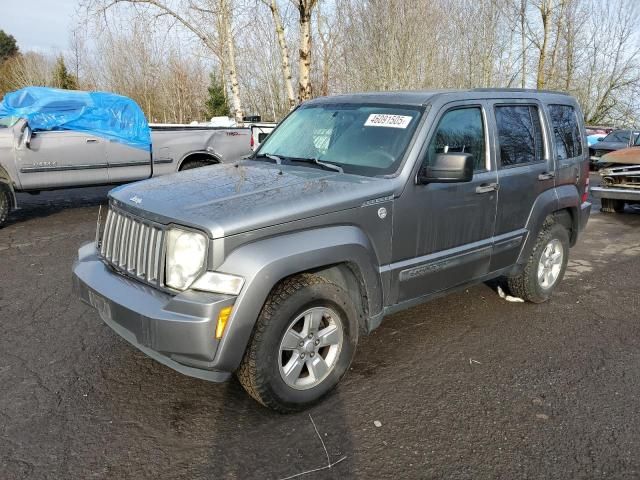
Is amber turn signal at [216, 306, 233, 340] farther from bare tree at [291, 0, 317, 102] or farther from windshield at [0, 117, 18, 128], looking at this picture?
bare tree at [291, 0, 317, 102]

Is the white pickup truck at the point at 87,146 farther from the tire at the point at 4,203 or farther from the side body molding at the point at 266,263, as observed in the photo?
the side body molding at the point at 266,263

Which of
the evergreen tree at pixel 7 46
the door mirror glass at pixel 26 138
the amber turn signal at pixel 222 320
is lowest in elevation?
the amber turn signal at pixel 222 320

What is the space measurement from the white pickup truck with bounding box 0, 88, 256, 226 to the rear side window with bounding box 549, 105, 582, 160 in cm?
411

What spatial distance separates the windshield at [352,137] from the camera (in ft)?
11.9

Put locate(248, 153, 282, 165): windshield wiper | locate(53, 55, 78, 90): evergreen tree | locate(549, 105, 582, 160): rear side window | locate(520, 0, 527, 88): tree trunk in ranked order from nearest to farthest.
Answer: locate(248, 153, 282, 165): windshield wiper < locate(549, 105, 582, 160): rear side window < locate(520, 0, 527, 88): tree trunk < locate(53, 55, 78, 90): evergreen tree

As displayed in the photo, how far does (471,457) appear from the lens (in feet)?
9.02

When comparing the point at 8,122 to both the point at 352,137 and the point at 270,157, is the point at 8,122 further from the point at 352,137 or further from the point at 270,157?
the point at 352,137

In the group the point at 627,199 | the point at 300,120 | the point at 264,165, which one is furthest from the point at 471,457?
the point at 627,199

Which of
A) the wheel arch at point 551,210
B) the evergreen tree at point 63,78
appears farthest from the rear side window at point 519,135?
the evergreen tree at point 63,78

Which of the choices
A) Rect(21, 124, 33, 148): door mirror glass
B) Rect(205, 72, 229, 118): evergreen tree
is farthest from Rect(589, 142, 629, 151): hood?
Rect(205, 72, 229, 118): evergreen tree

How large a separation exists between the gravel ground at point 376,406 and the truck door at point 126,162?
13.6ft

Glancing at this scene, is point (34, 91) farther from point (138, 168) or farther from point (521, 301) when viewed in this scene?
point (521, 301)

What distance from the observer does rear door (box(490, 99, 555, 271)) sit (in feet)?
13.9

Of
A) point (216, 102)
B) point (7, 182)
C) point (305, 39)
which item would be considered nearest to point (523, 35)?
point (216, 102)
